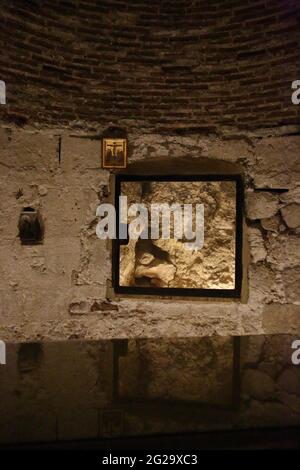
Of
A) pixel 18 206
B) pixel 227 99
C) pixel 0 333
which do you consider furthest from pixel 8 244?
pixel 227 99

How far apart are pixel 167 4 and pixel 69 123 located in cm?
129

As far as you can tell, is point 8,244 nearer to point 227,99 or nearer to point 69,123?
point 69,123

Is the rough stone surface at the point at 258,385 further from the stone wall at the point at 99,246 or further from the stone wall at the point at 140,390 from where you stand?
the stone wall at the point at 99,246

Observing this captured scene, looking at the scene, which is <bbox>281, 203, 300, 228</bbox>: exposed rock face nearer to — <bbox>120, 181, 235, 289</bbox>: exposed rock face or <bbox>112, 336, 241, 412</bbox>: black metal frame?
<bbox>120, 181, 235, 289</bbox>: exposed rock face

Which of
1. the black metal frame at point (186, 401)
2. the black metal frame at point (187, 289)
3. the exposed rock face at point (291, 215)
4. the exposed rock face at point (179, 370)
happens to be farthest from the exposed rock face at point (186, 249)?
the black metal frame at point (186, 401)

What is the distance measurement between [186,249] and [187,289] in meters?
0.36

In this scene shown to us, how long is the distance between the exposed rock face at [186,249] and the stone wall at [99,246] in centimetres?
21

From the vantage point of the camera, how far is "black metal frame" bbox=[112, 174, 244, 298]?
10.5ft

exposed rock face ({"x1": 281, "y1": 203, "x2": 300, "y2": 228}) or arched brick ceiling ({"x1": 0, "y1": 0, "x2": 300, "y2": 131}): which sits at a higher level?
arched brick ceiling ({"x1": 0, "y1": 0, "x2": 300, "y2": 131})

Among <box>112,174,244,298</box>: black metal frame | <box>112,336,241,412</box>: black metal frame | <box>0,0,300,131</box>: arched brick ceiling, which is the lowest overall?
<box>112,336,241,412</box>: black metal frame

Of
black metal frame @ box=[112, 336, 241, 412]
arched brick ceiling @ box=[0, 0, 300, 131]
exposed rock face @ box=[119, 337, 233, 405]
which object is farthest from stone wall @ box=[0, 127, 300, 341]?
black metal frame @ box=[112, 336, 241, 412]

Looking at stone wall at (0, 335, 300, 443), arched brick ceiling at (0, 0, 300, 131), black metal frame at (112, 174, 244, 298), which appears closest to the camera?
stone wall at (0, 335, 300, 443)

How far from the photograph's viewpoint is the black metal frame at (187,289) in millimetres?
3195

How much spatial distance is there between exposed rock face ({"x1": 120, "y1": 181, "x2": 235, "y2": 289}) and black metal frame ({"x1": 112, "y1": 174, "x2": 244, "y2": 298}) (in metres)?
0.05
